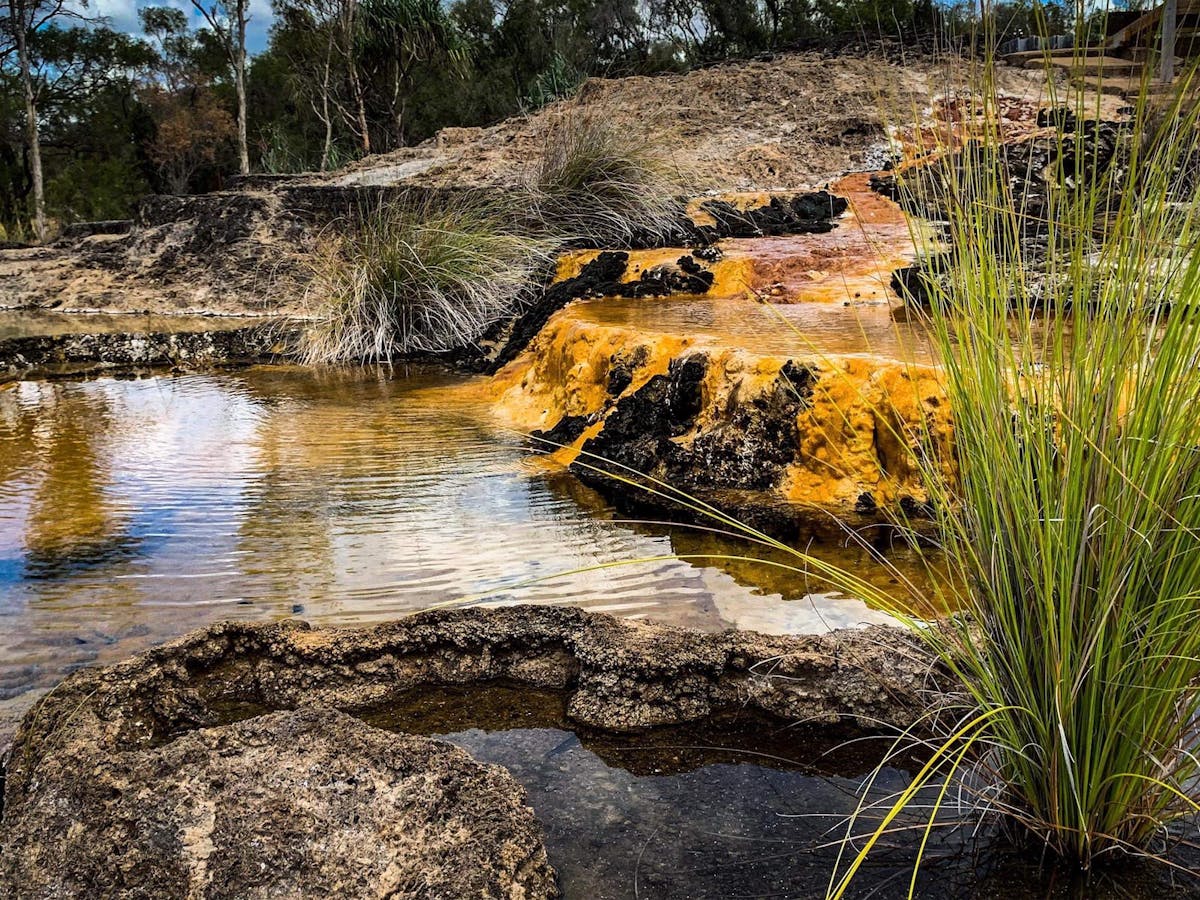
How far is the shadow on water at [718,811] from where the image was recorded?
1.29 metres

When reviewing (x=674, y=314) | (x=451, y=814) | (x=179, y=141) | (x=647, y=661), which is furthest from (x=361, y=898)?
(x=179, y=141)

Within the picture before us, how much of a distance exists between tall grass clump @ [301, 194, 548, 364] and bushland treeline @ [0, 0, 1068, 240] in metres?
15.1

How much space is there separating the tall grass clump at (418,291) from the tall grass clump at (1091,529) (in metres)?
5.40

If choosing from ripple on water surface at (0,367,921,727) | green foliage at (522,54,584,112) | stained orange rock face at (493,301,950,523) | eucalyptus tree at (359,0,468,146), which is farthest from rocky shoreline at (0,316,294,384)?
eucalyptus tree at (359,0,468,146)

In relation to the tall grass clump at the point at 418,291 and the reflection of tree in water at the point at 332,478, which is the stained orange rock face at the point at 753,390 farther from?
the tall grass clump at the point at 418,291

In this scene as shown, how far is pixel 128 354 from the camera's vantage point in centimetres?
667

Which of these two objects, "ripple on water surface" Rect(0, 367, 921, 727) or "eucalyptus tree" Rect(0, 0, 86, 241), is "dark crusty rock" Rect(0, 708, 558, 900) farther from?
"eucalyptus tree" Rect(0, 0, 86, 241)

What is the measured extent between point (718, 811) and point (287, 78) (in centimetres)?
2886

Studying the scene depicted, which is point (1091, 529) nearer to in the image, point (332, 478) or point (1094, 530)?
point (1094, 530)

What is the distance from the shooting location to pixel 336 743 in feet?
4.65

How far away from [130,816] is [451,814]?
0.44m

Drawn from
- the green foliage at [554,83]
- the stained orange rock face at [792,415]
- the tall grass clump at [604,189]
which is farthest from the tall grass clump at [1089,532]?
the green foliage at [554,83]

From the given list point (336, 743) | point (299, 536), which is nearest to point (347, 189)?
point (299, 536)

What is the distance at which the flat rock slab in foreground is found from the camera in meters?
1.24
